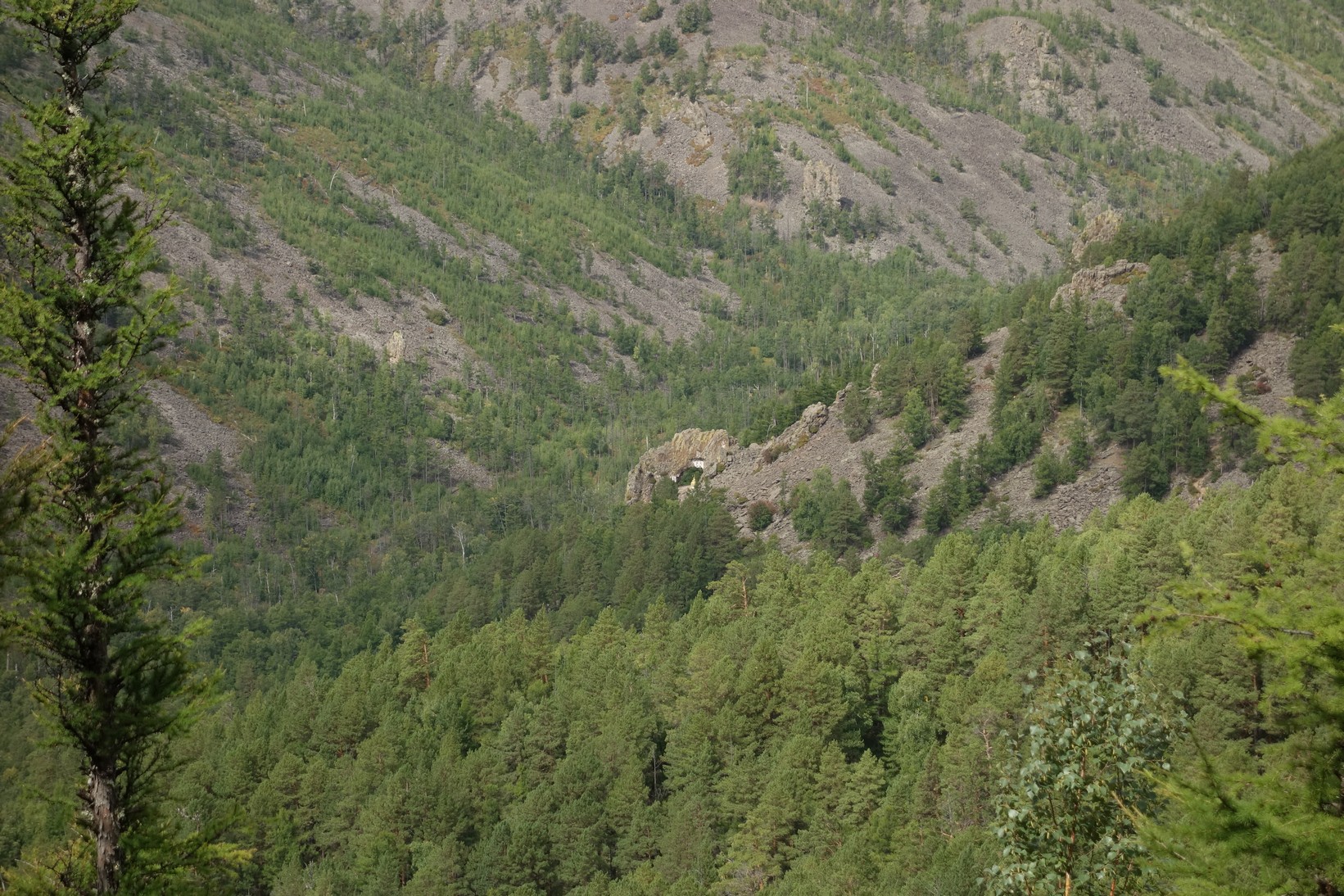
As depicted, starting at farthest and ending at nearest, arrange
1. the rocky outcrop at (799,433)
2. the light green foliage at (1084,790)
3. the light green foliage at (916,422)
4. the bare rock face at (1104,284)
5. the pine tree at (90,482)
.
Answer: the rocky outcrop at (799,433) < the bare rock face at (1104,284) < the light green foliage at (916,422) < the light green foliage at (1084,790) < the pine tree at (90,482)

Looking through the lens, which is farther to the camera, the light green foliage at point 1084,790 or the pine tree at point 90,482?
the light green foliage at point 1084,790

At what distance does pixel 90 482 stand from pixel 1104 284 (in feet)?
560

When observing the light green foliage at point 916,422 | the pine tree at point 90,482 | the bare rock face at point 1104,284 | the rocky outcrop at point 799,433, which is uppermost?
the pine tree at point 90,482

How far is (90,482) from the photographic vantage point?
20.9 metres

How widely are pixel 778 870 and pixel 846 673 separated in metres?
19.3

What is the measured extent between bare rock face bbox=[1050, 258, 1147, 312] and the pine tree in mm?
160500

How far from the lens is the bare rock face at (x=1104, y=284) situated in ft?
559

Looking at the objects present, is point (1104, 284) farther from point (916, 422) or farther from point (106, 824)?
point (106, 824)

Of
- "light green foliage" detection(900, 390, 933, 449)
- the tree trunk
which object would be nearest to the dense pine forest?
the tree trunk

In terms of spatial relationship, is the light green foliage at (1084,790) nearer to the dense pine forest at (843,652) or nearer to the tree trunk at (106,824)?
the dense pine forest at (843,652)

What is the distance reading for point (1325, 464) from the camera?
1577cm

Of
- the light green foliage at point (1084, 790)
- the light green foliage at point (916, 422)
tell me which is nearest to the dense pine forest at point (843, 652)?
the light green foliage at point (1084, 790)

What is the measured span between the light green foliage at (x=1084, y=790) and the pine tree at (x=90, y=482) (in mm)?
15434

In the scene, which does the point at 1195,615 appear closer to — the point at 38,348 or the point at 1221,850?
the point at 1221,850
